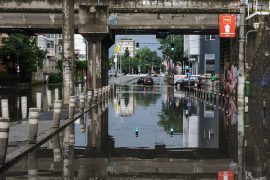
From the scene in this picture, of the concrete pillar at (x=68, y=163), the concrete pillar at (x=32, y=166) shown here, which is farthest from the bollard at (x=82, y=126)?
the concrete pillar at (x=32, y=166)

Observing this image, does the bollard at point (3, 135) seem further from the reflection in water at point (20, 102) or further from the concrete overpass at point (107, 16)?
the concrete overpass at point (107, 16)

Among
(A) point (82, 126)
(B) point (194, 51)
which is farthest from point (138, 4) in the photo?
(B) point (194, 51)

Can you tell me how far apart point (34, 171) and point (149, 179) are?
229 centimetres

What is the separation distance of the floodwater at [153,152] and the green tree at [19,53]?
53632mm

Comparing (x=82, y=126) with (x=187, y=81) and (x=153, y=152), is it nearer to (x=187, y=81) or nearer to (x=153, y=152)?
(x=153, y=152)

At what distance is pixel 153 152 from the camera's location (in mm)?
13234

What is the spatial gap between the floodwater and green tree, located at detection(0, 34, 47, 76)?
5363 cm

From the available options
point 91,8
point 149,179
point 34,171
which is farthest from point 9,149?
point 91,8

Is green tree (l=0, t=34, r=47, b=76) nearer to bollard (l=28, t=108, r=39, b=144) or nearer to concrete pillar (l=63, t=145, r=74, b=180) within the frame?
bollard (l=28, t=108, r=39, b=144)

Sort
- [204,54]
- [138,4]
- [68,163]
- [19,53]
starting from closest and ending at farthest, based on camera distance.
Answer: [68,163]
[138,4]
[19,53]
[204,54]

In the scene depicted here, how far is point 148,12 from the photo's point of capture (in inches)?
1507

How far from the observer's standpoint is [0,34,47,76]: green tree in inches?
2852

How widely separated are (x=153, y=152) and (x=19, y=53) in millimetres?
61968

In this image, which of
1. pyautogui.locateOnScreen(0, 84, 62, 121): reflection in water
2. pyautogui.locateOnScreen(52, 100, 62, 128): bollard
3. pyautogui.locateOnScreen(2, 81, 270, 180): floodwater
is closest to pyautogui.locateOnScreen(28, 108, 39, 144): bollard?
pyautogui.locateOnScreen(2, 81, 270, 180): floodwater
